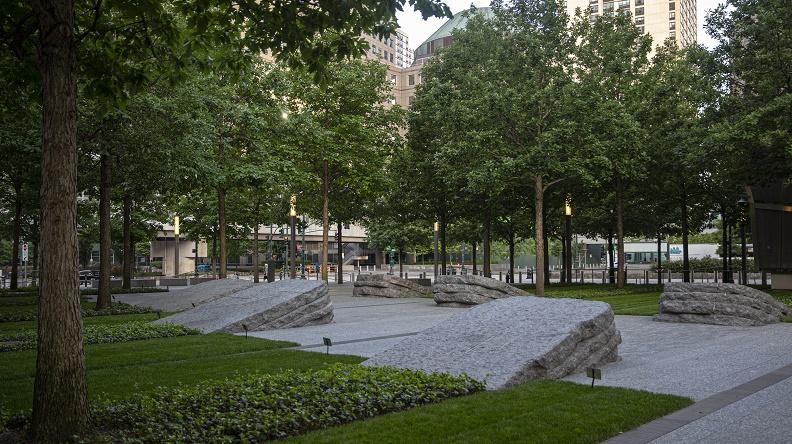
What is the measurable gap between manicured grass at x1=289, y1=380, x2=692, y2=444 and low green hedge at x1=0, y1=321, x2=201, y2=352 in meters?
9.30

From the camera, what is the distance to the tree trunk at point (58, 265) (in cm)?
613

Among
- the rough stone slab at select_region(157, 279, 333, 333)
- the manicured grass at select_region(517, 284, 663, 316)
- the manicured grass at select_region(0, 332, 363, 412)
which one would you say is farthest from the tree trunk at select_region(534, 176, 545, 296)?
the manicured grass at select_region(0, 332, 363, 412)

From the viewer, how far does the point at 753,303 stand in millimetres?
17875

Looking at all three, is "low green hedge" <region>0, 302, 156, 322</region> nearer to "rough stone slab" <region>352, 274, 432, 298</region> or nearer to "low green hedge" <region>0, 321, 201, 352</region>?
"low green hedge" <region>0, 321, 201, 352</region>

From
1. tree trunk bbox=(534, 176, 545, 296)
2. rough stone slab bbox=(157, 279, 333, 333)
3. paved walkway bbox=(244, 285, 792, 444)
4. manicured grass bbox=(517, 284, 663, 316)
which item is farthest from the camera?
tree trunk bbox=(534, 176, 545, 296)

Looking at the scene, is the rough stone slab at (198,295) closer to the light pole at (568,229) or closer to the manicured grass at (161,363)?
the manicured grass at (161,363)

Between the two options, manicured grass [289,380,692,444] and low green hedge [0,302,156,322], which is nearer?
manicured grass [289,380,692,444]

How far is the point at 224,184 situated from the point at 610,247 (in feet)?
87.9

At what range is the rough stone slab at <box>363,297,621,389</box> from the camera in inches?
382

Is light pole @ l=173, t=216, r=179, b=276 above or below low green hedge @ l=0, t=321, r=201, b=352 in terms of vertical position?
above

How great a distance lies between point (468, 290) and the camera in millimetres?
25141

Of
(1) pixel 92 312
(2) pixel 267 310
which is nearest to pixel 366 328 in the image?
(2) pixel 267 310

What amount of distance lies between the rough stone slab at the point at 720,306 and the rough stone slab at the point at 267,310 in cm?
963

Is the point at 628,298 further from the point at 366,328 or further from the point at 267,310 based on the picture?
the point at 267,310
